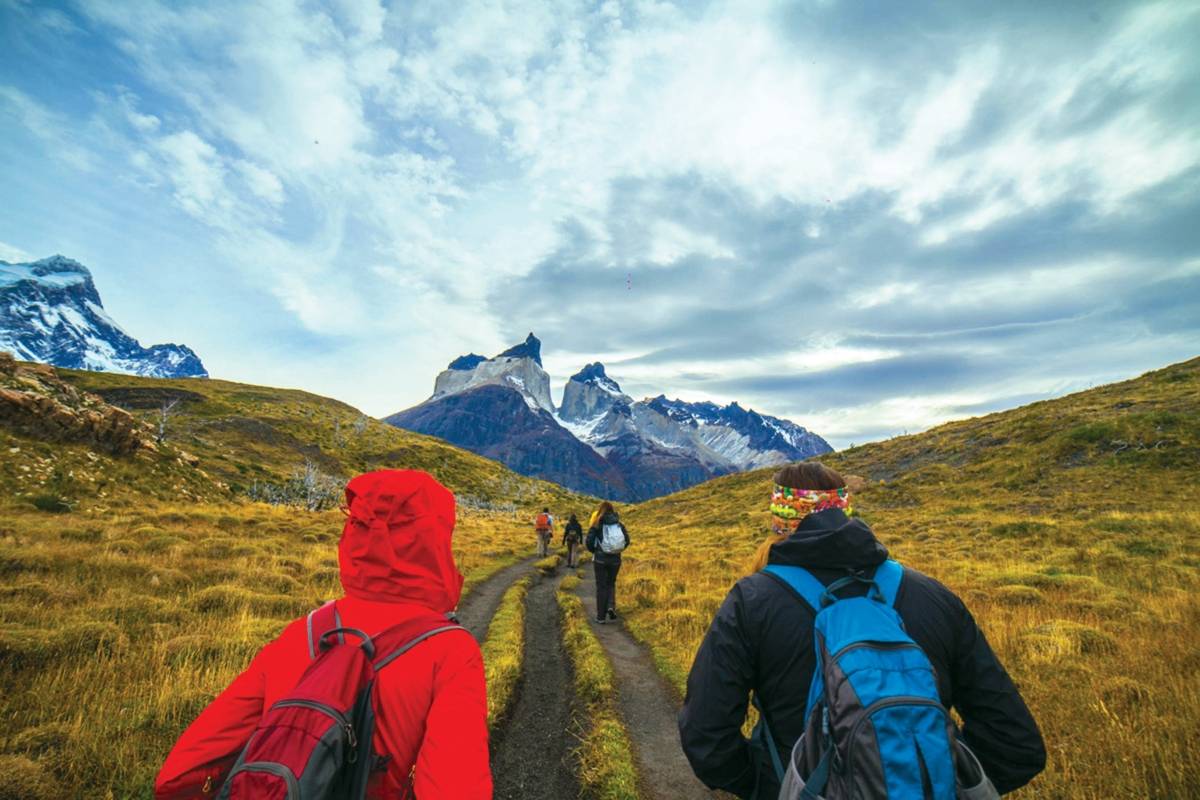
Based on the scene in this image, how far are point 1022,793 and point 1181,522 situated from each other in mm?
17480

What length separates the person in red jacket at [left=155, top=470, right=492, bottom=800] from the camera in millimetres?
2150

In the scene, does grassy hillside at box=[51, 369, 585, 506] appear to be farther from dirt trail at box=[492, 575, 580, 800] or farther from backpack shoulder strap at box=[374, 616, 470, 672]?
backpack shoulder strap at box=[374, 616, 470, 672]

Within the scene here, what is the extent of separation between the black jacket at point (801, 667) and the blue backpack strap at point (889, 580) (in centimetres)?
5

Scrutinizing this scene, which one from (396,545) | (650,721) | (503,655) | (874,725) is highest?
(396,545)

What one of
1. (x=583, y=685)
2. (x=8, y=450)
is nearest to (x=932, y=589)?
(x=583, y=685)

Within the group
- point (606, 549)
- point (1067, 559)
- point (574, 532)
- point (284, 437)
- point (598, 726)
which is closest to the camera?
point (598, 726)

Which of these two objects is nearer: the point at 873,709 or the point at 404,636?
the point at 873,709

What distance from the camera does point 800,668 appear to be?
259 centimetres

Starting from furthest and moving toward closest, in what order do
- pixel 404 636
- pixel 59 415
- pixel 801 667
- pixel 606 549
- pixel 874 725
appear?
pixel 59 415, pixel 606 549, pixel 801 667, pixel 404 636, pixel 874 725

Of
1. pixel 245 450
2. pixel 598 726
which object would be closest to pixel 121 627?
pixel 598 726

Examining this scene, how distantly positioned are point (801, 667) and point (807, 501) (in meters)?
1.08

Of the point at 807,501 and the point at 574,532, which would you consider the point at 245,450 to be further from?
the point at 807,501

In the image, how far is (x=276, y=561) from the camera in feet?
46.6

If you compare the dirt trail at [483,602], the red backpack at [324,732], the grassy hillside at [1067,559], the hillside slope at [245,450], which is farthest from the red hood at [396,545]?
the hillside slope at [245,450]
